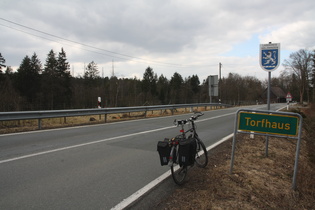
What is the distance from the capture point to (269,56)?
5828 millimetres

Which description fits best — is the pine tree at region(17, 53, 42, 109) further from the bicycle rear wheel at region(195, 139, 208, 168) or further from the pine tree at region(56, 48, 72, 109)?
the bicycle rear wheel at region(195, 139, 208, 168)

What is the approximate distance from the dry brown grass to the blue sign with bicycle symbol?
8.05ft

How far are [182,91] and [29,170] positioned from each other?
78.9 m

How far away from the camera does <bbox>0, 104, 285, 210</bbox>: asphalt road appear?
10.8 ft

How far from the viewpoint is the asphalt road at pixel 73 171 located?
3.30 meters

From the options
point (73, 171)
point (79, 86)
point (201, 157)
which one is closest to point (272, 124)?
point (201, 157)

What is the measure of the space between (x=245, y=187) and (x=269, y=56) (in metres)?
3.73

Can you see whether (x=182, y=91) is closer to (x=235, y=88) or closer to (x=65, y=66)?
(x=235, y=88)

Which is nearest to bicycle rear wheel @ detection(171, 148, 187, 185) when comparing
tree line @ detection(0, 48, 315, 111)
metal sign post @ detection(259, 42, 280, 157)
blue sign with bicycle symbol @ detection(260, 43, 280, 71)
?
metal sign post @ detection(259, 42, 280, 157)

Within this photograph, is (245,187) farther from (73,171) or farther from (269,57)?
(269,57)

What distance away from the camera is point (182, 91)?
82188mm

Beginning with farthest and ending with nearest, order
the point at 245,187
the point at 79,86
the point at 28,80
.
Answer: the point at 79,86 → the point at 28,80 → the point at 245,187

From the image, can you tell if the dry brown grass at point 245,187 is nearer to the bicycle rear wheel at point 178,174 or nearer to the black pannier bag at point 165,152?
the bicycle rear wheel at point 178,174

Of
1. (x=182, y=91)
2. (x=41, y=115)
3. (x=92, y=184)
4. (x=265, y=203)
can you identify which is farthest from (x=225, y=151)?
(x=182, y=91)
